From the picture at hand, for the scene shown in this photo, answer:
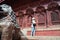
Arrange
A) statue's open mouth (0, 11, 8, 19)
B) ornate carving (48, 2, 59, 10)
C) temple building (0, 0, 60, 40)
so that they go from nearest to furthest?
statue's open mouth (0, 11, 8, 19)
temple building (0, 0, 60, 40)
ornate carving (48, 2, 59, 10)

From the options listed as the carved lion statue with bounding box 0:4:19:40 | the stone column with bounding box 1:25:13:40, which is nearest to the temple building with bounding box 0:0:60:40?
the carved lion statue with bounding box 0:4:19:40

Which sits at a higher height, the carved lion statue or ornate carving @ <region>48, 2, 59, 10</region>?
ornate carving @ <region>48, 2, 59, 10</region>

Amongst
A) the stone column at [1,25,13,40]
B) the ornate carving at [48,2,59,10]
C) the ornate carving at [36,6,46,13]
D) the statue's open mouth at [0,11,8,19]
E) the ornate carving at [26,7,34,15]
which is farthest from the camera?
the ornate carving at [26,7,34,15]

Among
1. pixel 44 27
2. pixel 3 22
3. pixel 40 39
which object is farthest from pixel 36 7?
pixel 3 22

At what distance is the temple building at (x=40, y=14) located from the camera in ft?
26.6

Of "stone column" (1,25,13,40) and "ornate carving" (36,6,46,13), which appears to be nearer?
"stone column" (1,25,13,40)

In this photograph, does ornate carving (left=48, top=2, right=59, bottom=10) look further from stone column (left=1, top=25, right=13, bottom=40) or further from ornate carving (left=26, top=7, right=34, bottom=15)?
stone column (left=1, top=25, right=13, bottom=40)

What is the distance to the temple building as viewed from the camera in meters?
8.10

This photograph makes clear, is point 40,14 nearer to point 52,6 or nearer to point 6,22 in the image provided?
point 52,6

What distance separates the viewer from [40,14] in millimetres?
9203

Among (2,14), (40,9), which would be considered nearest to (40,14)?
(40,9)

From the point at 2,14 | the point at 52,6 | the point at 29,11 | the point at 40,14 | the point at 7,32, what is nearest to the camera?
the point at 7,32

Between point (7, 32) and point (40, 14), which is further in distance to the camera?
point (40, 14)

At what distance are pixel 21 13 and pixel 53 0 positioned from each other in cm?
243
